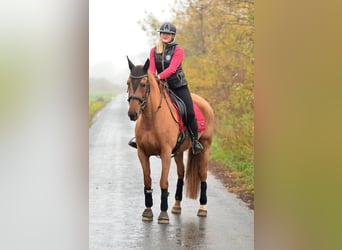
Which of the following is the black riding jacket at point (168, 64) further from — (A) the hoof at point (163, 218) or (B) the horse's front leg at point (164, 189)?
(A) the hoof at point (163, 218)

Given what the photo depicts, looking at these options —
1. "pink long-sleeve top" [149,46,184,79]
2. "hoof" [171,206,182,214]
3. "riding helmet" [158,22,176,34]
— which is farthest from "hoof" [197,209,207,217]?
"riding helmet" [158,22,176,34]

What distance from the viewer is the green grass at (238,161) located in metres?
4.66

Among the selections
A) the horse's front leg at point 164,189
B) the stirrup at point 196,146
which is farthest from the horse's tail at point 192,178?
the horse's front leg at point 164,189

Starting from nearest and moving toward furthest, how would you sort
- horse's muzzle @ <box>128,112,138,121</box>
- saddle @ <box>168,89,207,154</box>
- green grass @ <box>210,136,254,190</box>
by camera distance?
horse's muzzle @ <box>128,112,138,121</box> → saddle @ <box>168,89,207,154</box> → green grass @ <box>210,136,254,190</box>

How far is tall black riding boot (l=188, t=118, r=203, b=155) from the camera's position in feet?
13.5

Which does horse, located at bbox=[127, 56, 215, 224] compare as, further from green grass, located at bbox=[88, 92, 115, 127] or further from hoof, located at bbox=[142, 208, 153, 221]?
green grass, located at bbox=[88, 92, 115, 127]

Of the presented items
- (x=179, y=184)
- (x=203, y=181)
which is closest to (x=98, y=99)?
(x=179, y=184)

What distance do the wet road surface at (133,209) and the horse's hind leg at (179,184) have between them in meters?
0.05

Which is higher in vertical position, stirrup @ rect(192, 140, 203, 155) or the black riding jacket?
the black riding jacket

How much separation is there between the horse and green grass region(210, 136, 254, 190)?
1.79 ft
